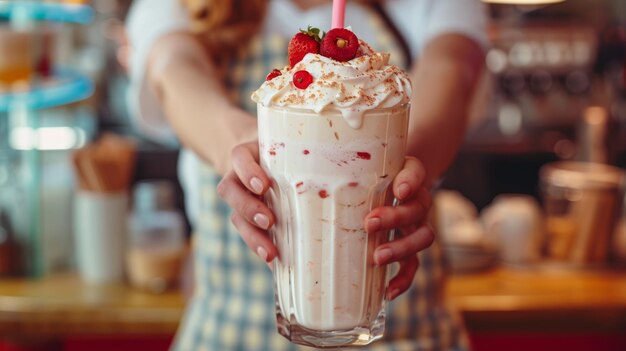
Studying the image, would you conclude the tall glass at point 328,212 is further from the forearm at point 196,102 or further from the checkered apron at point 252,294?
the checkered apron at point 252,294

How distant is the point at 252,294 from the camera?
A: 6.96ft

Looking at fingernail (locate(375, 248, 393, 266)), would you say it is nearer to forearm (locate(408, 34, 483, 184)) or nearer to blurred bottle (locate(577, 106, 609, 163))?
forearm (locate(408, 34, 483, 184))

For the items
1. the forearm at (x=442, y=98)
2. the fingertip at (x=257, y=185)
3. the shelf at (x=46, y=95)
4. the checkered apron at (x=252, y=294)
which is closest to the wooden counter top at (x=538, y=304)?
the checkered apron at (x=252, y=294)

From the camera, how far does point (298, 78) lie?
1109 millimetres

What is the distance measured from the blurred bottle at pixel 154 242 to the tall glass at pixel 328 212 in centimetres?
160

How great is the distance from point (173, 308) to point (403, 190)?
169 cm

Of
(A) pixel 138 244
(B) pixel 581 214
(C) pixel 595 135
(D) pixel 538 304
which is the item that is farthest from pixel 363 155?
(C) pixel 595 135

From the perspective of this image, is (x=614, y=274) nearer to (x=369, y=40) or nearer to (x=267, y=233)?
(x=369, y=40)

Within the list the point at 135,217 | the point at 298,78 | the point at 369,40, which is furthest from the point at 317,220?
the point at 135,217

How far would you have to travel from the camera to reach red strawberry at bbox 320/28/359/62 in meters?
1.12

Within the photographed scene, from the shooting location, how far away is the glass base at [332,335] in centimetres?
121

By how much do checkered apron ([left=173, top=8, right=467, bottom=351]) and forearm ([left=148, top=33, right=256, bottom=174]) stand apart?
0.80 feet

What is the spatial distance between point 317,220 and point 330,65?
205 mm

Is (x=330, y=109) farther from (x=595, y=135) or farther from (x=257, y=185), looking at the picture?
(x=595, y=135)
